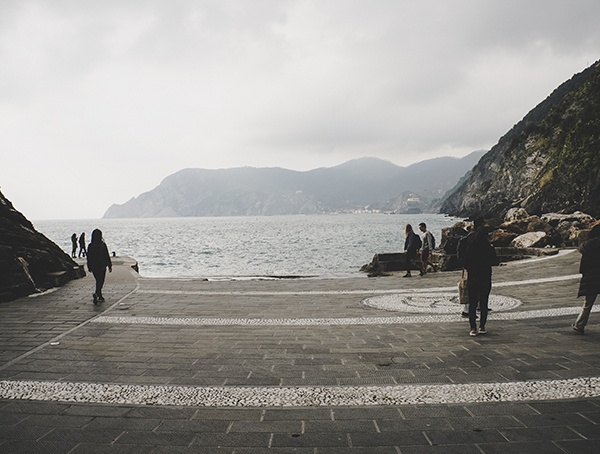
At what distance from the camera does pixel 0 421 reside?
4.07 m

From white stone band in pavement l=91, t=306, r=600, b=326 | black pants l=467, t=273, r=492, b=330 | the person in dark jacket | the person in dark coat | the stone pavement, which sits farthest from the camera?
the person in dark jacket

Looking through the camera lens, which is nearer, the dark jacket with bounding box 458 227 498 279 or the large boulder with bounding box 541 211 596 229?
the dark jacket with bounding box 458 227 498 279

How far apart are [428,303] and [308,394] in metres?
6.41

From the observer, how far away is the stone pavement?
3.66 m

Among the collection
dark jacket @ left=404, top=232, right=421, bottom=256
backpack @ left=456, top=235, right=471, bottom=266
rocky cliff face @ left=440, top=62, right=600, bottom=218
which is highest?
rocky cliff face @ left=440, top=62, right=600, bottom=218

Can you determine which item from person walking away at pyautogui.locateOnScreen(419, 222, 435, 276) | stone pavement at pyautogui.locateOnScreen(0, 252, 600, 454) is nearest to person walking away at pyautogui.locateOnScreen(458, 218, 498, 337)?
stone pavement at pyautogui.locateOnScreen(0, 252, 600, 454)

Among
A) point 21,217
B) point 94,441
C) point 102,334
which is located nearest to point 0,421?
point 94,441

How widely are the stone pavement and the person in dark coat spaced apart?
268 mm

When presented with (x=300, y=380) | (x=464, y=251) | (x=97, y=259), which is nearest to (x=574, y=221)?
(x=464, y=251)

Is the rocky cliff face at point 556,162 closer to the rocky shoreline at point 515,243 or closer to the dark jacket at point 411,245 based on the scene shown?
the rocky shoreline at point 515,243

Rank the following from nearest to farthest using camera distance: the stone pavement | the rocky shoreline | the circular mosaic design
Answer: the stone pavement < the circular mosaic design < the rocky shoreline

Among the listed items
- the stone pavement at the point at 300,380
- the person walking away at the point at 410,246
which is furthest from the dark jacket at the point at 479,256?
the person walking away at the point at 410,246

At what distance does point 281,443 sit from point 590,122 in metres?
50.6

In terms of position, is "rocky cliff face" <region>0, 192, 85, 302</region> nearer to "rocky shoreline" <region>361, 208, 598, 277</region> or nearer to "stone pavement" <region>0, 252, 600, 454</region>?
"stone pavement" <region>0, 252, 600, 454</region>
